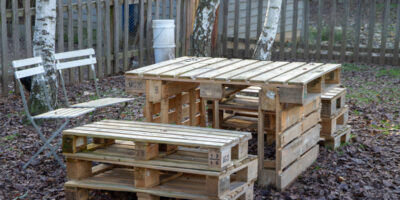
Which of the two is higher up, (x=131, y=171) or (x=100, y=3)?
(x=100, y=3)

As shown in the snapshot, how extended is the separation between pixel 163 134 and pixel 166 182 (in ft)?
1.47

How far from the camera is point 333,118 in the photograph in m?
6.91

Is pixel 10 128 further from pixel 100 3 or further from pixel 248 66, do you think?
pixel 100 3

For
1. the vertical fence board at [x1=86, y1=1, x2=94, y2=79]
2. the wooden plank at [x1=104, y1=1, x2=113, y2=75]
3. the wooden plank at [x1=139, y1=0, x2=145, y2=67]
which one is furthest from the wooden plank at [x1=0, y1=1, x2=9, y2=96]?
the wooden plank at [x1=139, y1=0, x2=145, y2=67]

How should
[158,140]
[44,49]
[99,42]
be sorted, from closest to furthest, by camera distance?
[158,140], [44,49], [99,42]

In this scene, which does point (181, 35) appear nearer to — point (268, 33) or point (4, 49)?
point (268, 33)

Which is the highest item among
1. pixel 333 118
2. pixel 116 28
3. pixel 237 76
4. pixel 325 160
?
pixel 116 28

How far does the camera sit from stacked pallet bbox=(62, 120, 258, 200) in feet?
14.8

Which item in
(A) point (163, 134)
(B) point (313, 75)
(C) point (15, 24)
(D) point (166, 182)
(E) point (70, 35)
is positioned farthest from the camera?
(E) point (70, 35)

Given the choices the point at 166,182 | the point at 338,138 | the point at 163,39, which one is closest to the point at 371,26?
the point at 163,39

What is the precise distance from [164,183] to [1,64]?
524cm

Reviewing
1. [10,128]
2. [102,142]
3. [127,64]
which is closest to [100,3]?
[127,64]

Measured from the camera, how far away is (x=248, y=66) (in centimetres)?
630

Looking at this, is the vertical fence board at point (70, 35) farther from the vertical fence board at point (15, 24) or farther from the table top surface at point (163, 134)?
the table top surface at point (163, 134)
